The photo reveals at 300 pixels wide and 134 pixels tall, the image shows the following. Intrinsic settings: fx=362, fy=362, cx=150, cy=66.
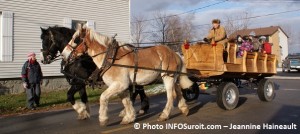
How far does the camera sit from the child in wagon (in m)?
10.6

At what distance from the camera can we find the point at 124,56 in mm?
8055

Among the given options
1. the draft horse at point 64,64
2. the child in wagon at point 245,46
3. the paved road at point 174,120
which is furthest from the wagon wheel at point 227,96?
the draft horse at point 64,64

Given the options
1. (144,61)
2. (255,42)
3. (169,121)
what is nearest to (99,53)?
(144,61)

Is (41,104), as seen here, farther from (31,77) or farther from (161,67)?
(161,67)

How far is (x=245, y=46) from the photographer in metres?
11.1

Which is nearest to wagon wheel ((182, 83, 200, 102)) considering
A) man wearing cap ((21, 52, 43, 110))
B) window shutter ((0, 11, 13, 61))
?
man wearing cap ((21, 52, 43, 110))

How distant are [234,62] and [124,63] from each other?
376 cm

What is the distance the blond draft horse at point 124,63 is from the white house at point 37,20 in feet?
28.7

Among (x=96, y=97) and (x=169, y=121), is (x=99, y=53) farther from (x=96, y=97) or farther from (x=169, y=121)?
(x=96, y=97)

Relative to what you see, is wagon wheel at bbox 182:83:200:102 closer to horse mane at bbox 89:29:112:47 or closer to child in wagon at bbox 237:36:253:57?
child in wagon at bbox 237:36:253:57

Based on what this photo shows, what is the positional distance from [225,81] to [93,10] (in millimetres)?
10313

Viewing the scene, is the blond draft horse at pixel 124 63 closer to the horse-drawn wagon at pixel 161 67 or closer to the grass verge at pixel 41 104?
the horse-drawn wagon at pixel 161 67

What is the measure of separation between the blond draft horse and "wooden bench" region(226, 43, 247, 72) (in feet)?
6.15

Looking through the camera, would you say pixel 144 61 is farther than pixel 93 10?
No
